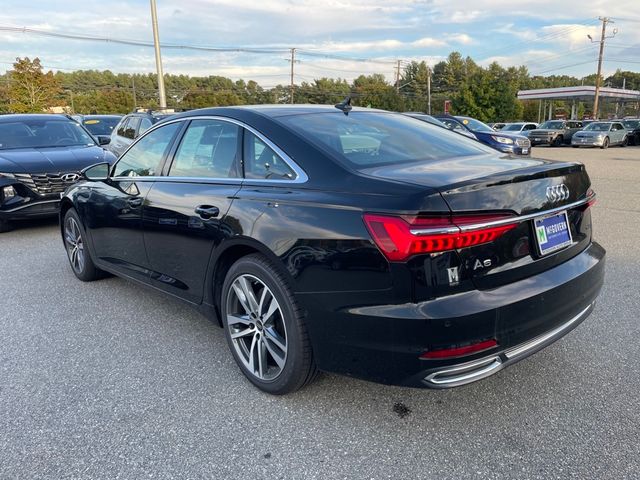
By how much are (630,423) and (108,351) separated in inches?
125

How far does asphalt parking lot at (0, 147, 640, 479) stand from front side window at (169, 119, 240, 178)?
1.21 m

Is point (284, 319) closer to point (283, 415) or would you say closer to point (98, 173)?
point (283, 415)

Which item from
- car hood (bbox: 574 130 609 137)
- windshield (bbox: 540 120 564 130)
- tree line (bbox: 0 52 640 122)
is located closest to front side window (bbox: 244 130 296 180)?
car hood (bbox: 574 130 609 137)

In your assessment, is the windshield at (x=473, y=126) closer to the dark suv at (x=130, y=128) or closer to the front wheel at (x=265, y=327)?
the dark suv at (x=130, y=128)

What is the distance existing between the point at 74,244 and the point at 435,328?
4.21 m

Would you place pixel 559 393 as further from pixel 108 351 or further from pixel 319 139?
pixel 108 351

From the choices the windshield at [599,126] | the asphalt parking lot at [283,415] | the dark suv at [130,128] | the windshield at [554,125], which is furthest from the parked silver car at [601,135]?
the asphalt parking lot at [283,415]

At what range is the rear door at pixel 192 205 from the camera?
310cm

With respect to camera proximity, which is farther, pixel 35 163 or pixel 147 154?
pixel 35 163

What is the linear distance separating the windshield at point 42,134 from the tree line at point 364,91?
45.4m

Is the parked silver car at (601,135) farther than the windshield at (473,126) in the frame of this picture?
Yes

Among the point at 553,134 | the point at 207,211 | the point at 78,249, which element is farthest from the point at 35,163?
the point at 553,134

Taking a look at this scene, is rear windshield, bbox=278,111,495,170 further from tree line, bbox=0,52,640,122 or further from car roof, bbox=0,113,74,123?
tree line, bbox=0,52,640,122

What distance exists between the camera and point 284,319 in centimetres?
267
